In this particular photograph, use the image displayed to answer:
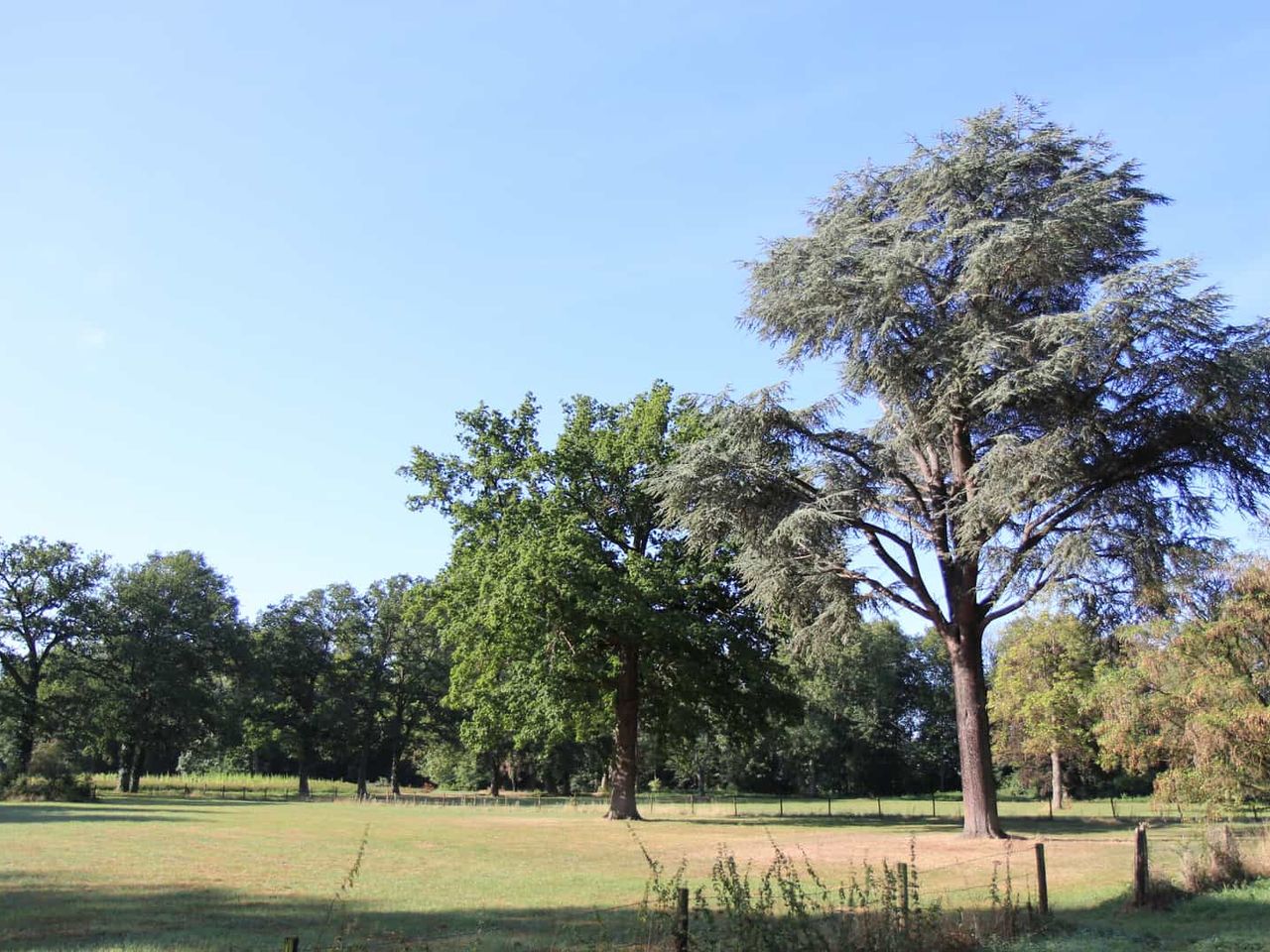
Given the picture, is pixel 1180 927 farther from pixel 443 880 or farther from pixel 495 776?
pixel 495 776

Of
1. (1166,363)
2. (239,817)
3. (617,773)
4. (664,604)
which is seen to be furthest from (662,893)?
(239,817)

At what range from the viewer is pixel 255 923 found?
39.2ft

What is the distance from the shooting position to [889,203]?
2588cm

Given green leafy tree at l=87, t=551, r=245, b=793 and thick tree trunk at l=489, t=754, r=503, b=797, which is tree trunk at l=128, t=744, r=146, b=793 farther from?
thick tree trunk at l=489, t=754, r=503, b=797

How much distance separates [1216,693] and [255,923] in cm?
2704

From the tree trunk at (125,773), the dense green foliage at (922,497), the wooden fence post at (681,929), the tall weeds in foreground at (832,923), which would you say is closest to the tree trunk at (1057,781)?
the dense green foliage at (922,497)

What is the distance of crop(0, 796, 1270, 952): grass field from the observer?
10977 millimetres

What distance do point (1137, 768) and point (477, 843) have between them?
26823mm

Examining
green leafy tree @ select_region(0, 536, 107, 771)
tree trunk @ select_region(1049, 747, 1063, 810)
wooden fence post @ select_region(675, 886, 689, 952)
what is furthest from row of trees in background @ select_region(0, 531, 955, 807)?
wooden fence post @ select_region(675, 886, 689, 952)

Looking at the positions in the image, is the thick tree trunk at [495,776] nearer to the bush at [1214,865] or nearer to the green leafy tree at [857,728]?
the green leafy tree at [857,728]

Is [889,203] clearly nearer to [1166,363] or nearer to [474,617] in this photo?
[1166,363]

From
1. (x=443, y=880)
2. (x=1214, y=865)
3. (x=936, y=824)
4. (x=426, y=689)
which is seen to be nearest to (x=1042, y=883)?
(x=1214, y=865)

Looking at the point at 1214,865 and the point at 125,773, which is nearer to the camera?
the point at 1214,865

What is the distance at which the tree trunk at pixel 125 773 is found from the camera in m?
60.3
